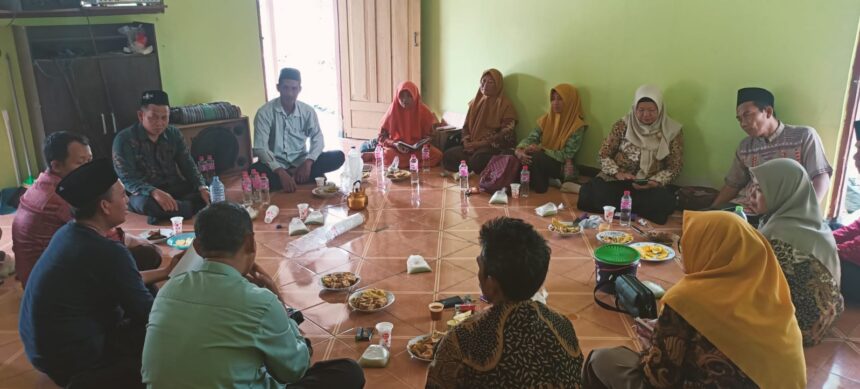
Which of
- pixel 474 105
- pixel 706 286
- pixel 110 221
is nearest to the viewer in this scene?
pixel 706 286

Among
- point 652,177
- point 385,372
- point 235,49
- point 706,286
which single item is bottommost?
point 385,372

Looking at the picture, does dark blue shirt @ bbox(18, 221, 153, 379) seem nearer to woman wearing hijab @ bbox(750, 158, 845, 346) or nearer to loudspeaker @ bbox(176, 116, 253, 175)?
woman wearing hijab @ bbox(750, 158, 845, 346)

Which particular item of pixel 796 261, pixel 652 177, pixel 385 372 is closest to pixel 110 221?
pixel 385 372

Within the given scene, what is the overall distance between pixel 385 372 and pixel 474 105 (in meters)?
4.09

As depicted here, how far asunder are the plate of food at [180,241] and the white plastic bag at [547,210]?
249 cm

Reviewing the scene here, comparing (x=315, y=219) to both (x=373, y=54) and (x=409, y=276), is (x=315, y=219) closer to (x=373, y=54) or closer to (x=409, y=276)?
(x=409, y=276)

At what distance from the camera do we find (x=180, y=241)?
3.91 m

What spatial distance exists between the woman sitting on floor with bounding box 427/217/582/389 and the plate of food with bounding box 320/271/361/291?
1.80 metres

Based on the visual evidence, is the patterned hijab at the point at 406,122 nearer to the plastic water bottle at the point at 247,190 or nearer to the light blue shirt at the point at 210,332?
the plastic water bottle at the point at 247,190

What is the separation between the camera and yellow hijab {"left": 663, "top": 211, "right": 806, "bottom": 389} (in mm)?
1754

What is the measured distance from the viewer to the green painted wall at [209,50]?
5914mm

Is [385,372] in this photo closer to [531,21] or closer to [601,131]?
[601,131]

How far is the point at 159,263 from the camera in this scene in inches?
137

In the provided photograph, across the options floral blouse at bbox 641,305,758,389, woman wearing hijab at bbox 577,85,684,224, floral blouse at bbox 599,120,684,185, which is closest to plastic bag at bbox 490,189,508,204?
woman wearing hijab at bbox 577,85,684,224
